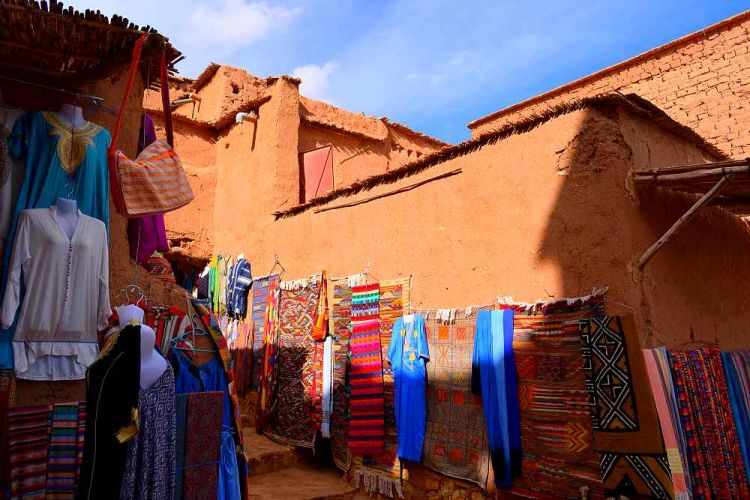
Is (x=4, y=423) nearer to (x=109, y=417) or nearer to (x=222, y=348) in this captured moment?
(x=109, y=417)

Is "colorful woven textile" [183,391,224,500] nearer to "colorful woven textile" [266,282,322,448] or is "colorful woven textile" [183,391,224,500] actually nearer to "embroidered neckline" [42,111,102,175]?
"embroidered neckline" [42,111,102,175]

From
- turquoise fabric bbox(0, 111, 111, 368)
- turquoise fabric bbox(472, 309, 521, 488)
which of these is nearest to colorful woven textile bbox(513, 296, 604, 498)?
turquoise fabric bbox(472, 309, 521, 488)

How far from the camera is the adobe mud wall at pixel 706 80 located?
23.5 ft

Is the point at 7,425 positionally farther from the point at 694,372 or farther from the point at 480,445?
the point at 694,372

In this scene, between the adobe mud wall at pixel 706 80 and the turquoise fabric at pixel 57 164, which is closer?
the turquoise fabric at pixel 57 164

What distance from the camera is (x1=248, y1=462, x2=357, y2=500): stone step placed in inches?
235

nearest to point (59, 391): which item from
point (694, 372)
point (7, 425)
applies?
point (7, 425)

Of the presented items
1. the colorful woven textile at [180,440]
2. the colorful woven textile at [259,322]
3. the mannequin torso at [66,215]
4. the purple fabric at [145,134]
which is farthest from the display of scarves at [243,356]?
the mannequin torso at [66,215]

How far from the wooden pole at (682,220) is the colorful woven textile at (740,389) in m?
1.29

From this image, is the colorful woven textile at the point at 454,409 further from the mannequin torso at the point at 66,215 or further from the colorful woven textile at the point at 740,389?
the mannequin torso at the point at 66,215

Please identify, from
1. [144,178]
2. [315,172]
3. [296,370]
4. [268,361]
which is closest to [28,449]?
[144,178]

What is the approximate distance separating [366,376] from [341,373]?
0.60 m

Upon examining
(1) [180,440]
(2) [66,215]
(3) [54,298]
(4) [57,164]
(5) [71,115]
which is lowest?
(1) [180,440]

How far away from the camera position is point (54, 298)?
2.98 meters
